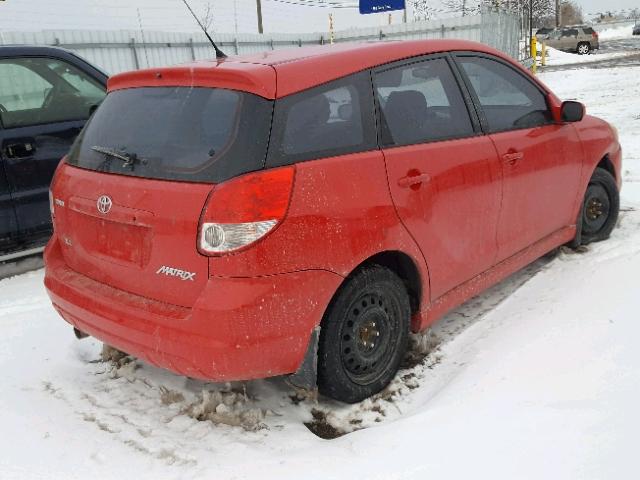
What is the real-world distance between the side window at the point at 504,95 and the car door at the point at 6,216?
11.0 feet

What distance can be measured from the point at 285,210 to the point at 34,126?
10.5 feet

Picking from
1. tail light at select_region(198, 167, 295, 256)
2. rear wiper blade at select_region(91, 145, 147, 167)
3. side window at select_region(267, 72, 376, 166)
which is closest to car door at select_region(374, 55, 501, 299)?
side window at select_region(267, 72, 376, 166)

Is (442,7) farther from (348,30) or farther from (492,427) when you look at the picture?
(492,427)

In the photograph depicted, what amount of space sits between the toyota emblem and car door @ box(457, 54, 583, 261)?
200 cm

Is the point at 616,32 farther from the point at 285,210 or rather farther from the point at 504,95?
the point at 285,210

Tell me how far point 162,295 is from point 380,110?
128 centimetres

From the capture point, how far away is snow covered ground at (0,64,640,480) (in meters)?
2.26

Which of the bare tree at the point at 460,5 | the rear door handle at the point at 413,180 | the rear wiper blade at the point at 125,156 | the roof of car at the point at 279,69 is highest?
the bare tree at the point at 460,5

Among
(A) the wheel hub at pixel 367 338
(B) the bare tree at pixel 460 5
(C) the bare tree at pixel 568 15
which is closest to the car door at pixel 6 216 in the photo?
(A) the wheel hub at pixel 367 338

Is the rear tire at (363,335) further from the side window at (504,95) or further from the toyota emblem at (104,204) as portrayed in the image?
the side window at (504,95)

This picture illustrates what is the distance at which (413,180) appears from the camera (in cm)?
279

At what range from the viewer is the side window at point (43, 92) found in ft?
15.1

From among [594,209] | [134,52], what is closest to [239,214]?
[594,209]

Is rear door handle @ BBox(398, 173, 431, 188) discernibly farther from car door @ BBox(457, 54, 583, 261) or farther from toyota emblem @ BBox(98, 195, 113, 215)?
toyota emblem @ BBox(98, 195, 113, 215)
